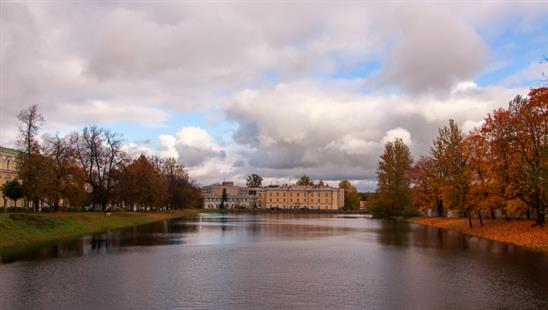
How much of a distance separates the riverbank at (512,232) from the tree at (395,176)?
30.2m

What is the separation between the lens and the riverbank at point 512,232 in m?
39.2

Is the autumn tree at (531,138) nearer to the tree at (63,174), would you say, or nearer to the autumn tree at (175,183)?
the tree at (63,174)

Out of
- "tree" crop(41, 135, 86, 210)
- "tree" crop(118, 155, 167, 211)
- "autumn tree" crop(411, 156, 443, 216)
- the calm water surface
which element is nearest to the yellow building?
"tree" crop(118, 155, 167, 211)

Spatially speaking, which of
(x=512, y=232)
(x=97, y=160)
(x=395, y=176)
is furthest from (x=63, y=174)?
(x=395, y=176)

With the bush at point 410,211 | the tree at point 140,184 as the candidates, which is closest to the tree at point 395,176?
the bush at point 410,211

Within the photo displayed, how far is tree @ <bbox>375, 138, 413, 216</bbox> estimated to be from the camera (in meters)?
98.6

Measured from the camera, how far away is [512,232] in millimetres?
48156

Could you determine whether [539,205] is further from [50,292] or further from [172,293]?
[50,292]

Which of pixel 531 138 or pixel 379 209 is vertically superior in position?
pixel 531 138

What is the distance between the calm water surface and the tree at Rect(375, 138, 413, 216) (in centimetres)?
6257

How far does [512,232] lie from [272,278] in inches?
1336

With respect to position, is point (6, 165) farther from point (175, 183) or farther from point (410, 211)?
point (410, 211)

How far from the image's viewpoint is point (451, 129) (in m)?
71.4

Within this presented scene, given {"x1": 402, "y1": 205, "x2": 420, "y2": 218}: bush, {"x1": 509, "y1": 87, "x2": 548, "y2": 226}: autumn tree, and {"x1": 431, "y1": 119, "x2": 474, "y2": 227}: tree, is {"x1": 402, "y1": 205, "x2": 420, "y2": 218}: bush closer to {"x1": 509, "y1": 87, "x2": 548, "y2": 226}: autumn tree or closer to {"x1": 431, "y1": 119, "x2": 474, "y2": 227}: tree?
{"x1": 431, "y1": 119, "x2": 474, "y2": 227}: tree
